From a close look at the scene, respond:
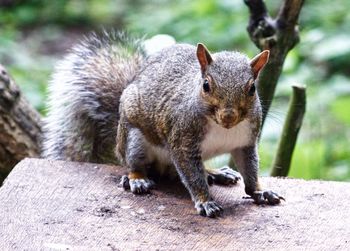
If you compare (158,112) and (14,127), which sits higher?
(158,112)

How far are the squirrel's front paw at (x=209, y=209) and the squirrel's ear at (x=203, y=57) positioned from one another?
0.52 m

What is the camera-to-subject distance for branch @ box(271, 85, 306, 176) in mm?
4223

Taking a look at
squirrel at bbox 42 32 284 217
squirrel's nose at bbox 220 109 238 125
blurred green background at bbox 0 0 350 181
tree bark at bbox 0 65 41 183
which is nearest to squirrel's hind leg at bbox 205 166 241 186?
squirrel at bbox 42 32 284 217

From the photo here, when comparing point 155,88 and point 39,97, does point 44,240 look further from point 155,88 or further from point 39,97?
point 39,97

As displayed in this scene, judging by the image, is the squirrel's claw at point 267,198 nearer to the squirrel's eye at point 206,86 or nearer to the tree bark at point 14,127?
the squirrel's eye at point 206,86

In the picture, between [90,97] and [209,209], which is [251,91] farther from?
[90,97]

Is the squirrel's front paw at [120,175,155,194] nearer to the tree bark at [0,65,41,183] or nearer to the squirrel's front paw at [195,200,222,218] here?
the squirrel's front paw at [195,200,222,218]

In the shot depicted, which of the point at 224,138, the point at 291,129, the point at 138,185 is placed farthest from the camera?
the point at 291,129

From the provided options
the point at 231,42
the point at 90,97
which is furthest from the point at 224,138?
the point at 231,42

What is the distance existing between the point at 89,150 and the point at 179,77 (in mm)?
832

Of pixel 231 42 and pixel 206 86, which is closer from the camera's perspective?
pixel 206 86

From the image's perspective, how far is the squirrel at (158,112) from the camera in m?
3.29

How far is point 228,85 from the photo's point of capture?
320 centimetres

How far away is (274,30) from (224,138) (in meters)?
0.87
